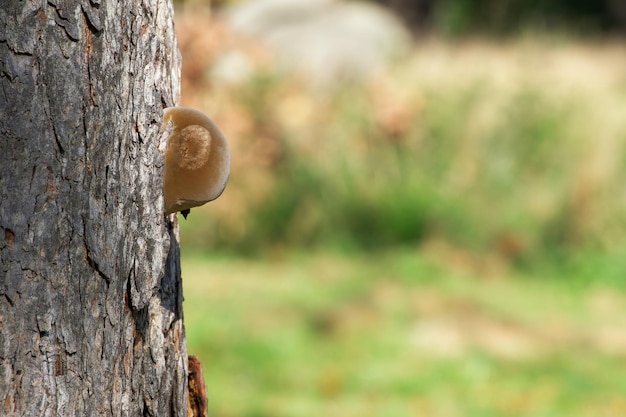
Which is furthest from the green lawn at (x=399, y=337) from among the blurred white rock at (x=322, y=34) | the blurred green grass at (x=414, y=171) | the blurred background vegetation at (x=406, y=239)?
the blurred white rock at (x=322, y=34)

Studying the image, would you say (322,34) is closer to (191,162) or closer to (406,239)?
(406,239)

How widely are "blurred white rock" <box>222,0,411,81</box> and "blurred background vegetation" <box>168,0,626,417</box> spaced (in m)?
0.23

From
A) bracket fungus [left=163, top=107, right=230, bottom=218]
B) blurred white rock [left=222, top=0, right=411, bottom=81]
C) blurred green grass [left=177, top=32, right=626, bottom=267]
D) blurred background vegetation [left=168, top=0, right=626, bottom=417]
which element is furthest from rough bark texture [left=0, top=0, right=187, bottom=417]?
blurred white rock [left=222, top=0, right=411, bottom=81]

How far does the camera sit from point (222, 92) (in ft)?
25.8

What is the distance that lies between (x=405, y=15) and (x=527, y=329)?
55.2 ft

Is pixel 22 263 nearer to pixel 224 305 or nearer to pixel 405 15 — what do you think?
pixel 224 305

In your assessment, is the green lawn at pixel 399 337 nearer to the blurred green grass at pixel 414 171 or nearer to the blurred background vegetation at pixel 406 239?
the blurred background vegetation at pixel 406 239

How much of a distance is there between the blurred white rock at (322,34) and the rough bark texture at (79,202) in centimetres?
743

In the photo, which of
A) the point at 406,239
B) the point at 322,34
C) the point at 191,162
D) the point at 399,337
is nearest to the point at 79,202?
the point at 191,162

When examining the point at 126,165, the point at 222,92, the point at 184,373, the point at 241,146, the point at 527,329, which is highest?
the point at 222,92

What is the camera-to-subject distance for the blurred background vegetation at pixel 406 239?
5012mm

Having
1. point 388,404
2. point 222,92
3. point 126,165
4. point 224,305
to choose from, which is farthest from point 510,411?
point 222,92

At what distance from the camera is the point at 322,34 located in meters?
11.2

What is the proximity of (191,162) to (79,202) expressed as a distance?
0.75ft
